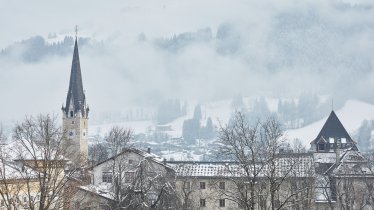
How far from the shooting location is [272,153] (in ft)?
107

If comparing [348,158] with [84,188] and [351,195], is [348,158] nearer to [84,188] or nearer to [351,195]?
[351,195]

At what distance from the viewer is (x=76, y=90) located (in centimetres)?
14750

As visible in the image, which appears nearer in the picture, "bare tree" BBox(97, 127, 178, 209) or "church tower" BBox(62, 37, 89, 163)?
"bare tree" BBox(97, 127, 178, 209)

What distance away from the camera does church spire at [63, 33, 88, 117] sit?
147m

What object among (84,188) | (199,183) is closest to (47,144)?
(84,188)

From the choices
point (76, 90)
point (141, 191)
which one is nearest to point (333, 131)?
point (76, 90)

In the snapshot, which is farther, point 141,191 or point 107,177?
point 107,177

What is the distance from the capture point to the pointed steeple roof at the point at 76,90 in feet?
483

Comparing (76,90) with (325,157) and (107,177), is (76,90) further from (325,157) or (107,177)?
(107,177)

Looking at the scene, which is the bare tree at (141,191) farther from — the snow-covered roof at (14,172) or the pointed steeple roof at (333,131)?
the pointed steeple roof at (333,131)

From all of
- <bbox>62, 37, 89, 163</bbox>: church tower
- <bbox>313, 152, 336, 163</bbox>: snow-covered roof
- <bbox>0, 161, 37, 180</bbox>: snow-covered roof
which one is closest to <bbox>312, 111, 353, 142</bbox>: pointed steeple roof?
<bbox>313, 152, 336, 163</bbox>: snow-covered roof

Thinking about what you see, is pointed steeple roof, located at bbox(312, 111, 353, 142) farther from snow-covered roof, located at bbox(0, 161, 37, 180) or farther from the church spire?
snow-covered roof, located at bbox(0, 161, 37, 180)

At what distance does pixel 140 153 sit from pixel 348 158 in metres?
22.8

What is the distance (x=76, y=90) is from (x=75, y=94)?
100 centimetres
